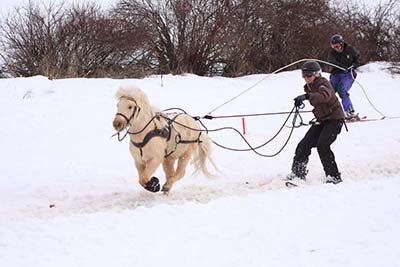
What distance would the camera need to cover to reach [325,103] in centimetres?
649

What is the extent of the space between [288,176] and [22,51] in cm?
967

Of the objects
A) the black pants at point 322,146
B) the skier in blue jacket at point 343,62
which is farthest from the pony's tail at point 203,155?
the skier in blue jacket at point 343,62

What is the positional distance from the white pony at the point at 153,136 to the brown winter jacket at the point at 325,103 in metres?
1.54

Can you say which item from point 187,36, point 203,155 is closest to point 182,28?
point 187,36

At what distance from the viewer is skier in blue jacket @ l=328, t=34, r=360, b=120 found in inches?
391

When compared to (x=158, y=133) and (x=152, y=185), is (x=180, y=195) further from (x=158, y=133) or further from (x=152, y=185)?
(x=158, y=133)

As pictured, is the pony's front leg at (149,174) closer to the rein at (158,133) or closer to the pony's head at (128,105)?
the rein at (158,133)

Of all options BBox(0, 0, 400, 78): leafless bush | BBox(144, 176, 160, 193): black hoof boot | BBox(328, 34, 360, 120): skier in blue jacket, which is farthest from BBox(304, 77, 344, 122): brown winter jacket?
BBox(0, 0, 400, 78): leafless bush

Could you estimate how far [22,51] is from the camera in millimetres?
13820

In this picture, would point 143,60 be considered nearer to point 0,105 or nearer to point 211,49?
point 211,49

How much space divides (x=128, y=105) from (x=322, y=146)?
257 cm

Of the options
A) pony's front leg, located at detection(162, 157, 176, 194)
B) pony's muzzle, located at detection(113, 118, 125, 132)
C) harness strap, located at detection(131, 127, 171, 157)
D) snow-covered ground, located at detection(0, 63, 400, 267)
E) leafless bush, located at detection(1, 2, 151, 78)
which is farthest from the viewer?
leafless bush, located at detection(1, 2, 151, 78)

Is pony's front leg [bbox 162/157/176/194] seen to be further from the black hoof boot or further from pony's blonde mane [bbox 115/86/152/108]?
pony's blonde mane [bbox 115/86/152/108]

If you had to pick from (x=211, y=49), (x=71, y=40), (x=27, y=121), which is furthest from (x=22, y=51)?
(x=211, y=49)
